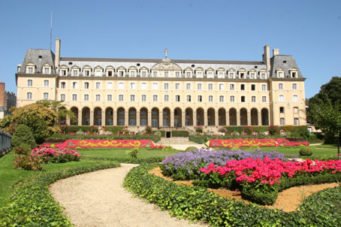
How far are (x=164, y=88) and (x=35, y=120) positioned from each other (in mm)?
35815

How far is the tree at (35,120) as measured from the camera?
2906 centimetres

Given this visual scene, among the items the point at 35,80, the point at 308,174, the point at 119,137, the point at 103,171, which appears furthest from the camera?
the point at 35,80

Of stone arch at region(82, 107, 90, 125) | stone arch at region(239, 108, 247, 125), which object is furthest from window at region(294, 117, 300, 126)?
stone arch at region(82, 107, 90, 125)

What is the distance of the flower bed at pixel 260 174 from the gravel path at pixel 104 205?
2212mm

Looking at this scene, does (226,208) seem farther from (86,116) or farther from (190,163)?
(86,116)

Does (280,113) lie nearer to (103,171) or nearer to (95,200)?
(103,171)

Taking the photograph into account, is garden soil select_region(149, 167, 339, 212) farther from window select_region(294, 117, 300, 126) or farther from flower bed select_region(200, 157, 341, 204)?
window select_region(294, 117, 300, 126)

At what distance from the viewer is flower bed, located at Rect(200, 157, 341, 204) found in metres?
8.23

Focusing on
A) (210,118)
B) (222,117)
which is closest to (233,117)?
(222,117)

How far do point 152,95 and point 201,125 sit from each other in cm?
1209

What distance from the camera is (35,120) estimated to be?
2927 centimetres

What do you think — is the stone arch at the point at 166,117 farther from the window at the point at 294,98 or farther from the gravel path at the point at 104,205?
the gravel path at the point at 104,205

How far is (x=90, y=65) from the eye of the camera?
6294 centimetres

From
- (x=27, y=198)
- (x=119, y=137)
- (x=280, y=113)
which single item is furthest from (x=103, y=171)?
(x=280, y=113)
